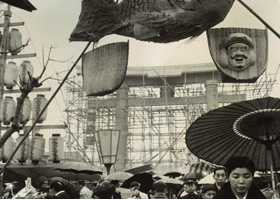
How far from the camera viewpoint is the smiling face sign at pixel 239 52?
245 cm

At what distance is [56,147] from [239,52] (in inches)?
344

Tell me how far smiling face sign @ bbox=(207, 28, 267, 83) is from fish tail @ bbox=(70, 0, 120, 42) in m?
0.65

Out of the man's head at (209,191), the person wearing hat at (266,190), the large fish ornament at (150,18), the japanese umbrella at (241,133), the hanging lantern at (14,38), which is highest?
the hanging lantern at (14,38)

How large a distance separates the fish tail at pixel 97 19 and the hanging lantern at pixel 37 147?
8351 millimetres

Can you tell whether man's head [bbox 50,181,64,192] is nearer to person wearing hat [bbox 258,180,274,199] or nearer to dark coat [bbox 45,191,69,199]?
dark coat [bbox 45,191,69,199]

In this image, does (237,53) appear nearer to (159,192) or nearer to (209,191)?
(159,192)

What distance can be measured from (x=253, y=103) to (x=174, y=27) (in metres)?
0.63

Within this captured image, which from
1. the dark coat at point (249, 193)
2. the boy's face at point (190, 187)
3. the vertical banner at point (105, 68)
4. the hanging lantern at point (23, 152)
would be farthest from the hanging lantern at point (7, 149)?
the dark coat at point (249, 193)

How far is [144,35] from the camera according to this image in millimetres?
2201

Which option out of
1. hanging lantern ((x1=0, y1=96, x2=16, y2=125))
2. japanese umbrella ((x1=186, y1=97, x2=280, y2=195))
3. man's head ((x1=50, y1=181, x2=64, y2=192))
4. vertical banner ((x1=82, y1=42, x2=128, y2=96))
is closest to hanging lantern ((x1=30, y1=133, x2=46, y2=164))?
hanging lantern ((x1=0, y1=96, x2=16, y2=125))

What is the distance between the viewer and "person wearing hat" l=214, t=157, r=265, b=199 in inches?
71.6

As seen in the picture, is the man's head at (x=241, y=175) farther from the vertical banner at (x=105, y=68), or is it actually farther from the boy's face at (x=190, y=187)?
the boy's face at (x=190, y=187)

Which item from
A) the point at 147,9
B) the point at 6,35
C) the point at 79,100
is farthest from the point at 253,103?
the point at 79,100

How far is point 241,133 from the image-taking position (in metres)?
2.43
